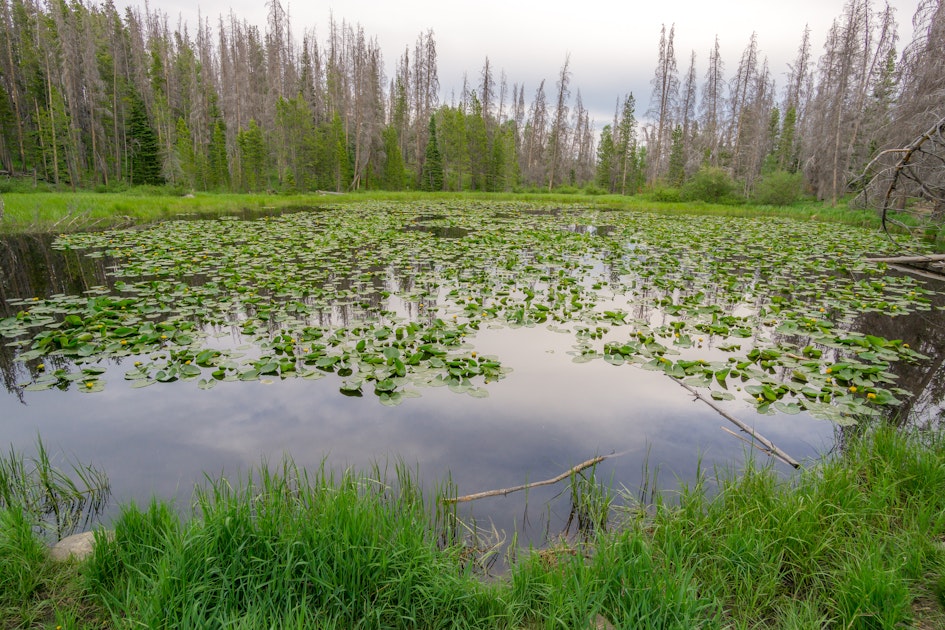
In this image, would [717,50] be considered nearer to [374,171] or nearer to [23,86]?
[374,171]

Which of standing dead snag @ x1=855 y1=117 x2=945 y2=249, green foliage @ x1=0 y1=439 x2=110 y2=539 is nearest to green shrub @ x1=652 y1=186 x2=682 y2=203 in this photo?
standing dead snag @ x1=855 y1=117 x2=945 y2=249

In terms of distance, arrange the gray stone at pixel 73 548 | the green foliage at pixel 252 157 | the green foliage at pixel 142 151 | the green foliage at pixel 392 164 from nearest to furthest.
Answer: the gray stone at pixel 73 548, the green foliage at pixel 252 157, the green foliage at pixel 142 151, the green foliage at pixel 392 164

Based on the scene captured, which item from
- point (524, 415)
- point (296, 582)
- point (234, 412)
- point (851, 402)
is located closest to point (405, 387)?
point (524, 415)

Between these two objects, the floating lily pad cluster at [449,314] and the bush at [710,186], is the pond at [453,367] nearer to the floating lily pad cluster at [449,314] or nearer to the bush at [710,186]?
the floating lily pad cluster at [449,314]

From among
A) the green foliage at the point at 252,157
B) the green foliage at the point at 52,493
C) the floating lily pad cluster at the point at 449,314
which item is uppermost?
the green foliage at the point at 252,157

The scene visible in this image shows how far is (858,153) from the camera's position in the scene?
27281mm

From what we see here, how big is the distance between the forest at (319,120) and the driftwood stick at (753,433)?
1077 inches

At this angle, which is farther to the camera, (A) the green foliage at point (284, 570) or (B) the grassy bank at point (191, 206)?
(B) the grassy bank at point (191, 206)

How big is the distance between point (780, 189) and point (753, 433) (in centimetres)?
3056

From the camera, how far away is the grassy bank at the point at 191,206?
45.9 ft

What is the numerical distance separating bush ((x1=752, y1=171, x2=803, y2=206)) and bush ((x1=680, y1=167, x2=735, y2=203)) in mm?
1972

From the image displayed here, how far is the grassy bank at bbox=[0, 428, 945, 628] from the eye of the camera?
76.5 inches

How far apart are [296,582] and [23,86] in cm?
4932

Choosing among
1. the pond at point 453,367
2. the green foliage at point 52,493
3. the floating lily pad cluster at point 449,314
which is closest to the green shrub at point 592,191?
the floating lily pad cluster at point 449,314
